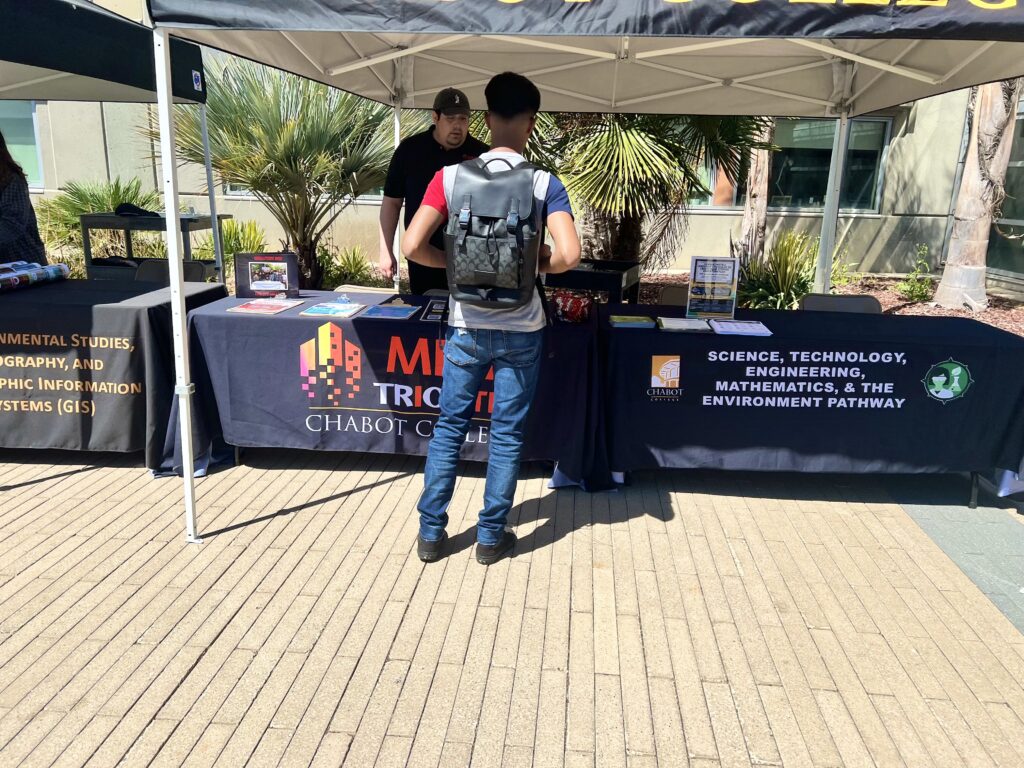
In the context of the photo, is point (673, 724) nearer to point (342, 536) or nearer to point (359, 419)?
point (342, 536)

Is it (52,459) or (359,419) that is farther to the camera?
(52,459)

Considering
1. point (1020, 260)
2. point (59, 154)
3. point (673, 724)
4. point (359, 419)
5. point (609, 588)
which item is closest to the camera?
point (673, 724)

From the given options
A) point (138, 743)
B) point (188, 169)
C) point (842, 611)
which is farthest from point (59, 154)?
point (842, 611)

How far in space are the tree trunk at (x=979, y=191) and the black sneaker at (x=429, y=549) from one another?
938cm

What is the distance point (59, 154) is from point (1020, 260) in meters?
15.2

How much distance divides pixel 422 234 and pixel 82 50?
315cm

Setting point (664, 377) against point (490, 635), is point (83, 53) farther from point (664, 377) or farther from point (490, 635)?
point (490, 635)

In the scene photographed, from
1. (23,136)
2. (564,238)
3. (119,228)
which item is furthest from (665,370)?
(23,136)

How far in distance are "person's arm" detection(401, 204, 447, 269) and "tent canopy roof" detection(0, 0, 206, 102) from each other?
2830 mm

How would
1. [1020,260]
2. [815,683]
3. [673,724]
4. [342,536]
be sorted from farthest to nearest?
1. [1020,260]
2. [342,536]
3. [815,683]
4. [673,724]

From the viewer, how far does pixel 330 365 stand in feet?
13.0

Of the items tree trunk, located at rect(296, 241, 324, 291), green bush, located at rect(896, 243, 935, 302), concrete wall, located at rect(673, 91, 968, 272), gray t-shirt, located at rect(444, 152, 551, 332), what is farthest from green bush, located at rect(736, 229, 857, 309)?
gray t-shirt, located at rect(444, 152, 551, 332)

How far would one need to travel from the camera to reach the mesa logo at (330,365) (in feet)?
12.8

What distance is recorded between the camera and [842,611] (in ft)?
9.86
